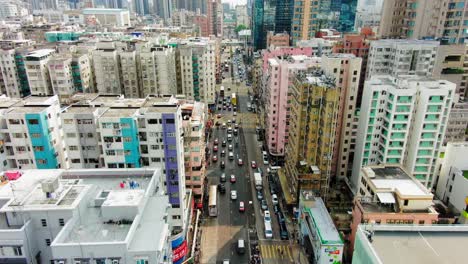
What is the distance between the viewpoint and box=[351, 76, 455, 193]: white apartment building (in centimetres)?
6309

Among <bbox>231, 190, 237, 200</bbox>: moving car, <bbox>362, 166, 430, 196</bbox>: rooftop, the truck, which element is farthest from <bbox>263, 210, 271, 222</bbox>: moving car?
<bbox>362, 166, 430, 196</bbox>: rooftop

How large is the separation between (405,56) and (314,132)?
40721 millimetres

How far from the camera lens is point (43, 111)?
51156 millimetres

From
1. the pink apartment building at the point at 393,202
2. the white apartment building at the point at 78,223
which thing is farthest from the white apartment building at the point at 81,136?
the pink apartment building at the point at 393,202

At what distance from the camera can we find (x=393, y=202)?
170 feet

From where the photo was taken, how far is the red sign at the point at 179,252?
53625 mm

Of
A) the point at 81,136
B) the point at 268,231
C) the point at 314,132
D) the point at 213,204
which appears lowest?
the point at 268,231

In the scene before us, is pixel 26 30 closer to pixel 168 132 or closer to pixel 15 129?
pixel 15 129

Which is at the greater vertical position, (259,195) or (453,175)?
(453,175)

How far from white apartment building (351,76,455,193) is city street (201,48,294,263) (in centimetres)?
2513

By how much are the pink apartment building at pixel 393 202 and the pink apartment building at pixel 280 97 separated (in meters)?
34.4

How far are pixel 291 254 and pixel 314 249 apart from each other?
5.12 metres

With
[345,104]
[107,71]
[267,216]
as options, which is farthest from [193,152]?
[107,71]

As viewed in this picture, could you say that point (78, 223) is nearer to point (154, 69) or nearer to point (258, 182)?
point (258, 182)
